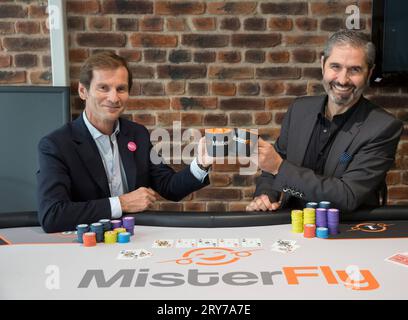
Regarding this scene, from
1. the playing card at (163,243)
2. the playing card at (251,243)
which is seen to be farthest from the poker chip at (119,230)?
the playing card at (251,243)

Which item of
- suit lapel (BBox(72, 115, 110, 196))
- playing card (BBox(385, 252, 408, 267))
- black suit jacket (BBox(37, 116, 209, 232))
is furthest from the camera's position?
suit lapel (BBox(72, 115, 110, 196))

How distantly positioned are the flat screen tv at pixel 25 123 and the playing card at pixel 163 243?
4.40 feet

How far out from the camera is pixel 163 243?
1.48 metres

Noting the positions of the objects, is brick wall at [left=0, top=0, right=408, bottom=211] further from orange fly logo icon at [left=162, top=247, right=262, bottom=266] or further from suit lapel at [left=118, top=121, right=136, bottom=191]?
orange fly logo icon at [left=162, top=247, right=262, bottom=266]

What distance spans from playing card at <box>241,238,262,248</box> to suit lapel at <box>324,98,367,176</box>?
628 mm

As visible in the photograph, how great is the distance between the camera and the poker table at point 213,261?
3.68ft

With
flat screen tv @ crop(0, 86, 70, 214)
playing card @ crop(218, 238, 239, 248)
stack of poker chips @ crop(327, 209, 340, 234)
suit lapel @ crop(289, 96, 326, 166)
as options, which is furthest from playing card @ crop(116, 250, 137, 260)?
flat screen tv @ crop(0, 86, 70, 214)

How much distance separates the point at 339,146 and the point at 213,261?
0.91m

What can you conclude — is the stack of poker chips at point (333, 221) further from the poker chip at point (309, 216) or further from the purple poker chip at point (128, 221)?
the purple poker chip at point (128, 221)

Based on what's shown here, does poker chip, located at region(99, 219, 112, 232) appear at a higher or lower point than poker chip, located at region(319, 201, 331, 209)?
lower

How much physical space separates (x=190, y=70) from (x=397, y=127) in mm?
1322

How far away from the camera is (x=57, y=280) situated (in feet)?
3.90

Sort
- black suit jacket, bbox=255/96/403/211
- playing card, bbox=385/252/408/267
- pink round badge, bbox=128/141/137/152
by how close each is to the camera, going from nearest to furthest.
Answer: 1. playing card, bbox=385/252/408/267
2. black suit jacket, bbox=255/96/403/211
3. pink round badge, bbox=128/141/137/152

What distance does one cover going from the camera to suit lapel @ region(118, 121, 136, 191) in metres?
2.08
